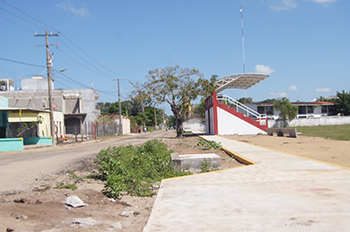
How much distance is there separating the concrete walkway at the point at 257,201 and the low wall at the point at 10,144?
20344 mm

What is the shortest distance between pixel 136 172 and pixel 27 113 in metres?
22.5

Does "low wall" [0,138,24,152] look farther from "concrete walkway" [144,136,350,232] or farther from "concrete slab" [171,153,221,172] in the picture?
"concrete walkway" [144,136,350,232]

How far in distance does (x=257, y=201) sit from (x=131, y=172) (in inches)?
163

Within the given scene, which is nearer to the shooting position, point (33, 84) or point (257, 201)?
point (257, 201)

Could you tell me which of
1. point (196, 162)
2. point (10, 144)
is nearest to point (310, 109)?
point (10, 144)

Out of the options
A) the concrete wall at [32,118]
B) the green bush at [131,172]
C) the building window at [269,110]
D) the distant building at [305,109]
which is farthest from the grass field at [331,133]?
the building window at [269,110]

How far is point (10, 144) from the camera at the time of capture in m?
24.8

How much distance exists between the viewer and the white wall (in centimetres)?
3684

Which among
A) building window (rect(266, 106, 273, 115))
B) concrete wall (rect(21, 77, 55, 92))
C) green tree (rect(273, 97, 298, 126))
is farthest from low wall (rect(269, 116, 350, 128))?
concrete wall (rect(21, 77, 55, 92))

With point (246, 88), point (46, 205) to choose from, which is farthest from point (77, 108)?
point (46, 205)

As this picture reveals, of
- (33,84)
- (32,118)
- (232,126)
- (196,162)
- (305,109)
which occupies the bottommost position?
(196,162)

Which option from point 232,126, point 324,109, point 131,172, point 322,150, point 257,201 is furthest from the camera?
point 324,109

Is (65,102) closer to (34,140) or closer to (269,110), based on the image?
(34,140)

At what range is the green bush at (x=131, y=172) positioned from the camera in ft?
24.1
